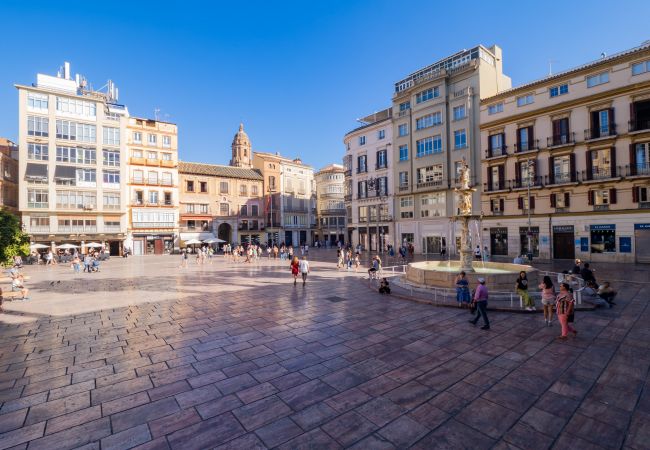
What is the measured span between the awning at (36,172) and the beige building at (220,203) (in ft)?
53.9

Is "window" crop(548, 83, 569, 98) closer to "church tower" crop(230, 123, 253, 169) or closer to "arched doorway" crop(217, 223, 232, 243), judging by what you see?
"arched doorway" crop(217, 223, 232, 243)

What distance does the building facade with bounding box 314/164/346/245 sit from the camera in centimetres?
6706

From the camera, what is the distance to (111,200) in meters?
43.9

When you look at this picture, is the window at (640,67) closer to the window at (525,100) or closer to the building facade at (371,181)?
the window at (525,100)

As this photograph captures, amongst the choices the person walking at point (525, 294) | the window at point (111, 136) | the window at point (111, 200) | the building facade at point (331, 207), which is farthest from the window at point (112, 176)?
the person walking at point (525, 294)

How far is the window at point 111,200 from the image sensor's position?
4344 centimetres

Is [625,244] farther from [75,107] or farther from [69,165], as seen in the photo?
[75,107]

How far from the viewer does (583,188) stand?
90.9ft

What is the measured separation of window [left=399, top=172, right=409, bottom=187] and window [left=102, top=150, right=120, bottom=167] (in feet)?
130

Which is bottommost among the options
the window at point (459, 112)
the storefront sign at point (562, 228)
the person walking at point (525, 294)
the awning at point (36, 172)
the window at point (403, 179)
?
the person walking at point (525, 294)

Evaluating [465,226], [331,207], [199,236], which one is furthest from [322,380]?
[331,207]

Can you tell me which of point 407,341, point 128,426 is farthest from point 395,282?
point 128,426

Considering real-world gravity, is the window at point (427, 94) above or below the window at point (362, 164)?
above

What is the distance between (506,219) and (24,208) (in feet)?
185
